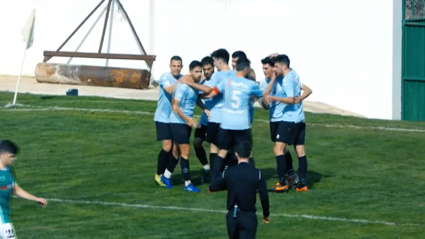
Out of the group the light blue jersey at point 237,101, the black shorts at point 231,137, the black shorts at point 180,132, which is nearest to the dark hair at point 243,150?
the light blue jersey at point 237,101

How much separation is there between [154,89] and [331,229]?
16829mm

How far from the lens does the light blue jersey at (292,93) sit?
14438mm

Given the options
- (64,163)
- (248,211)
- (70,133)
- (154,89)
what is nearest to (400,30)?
(154,89)

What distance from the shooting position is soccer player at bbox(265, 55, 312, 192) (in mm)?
14445

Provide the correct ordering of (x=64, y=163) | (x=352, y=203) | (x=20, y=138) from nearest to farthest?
1. (x=352, y=203)
2. (x=64, y=163)
3. (x=20, y=138)

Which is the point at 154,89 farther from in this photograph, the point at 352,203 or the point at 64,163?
the point at 352,203

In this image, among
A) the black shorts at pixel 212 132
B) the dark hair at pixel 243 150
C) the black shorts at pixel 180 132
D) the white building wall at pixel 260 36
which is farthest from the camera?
the white building wall at pixel 260 36

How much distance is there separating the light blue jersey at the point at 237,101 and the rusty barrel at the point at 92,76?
14425 mm

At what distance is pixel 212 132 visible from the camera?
15078mm

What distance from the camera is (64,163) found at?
17406 mm

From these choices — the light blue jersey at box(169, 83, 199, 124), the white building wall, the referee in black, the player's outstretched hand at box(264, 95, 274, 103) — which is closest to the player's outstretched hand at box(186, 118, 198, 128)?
the light blue jersey at box(169, 83, 199, 124)

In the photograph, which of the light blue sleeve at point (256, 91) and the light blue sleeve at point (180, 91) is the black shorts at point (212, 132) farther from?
the light blue sleeve at point (256, 91)

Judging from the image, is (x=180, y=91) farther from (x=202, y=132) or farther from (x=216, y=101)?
(x=202, y=132)

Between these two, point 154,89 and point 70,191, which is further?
point 154,89
